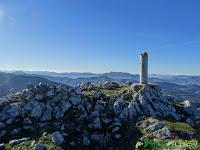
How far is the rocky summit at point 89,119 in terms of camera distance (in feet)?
157

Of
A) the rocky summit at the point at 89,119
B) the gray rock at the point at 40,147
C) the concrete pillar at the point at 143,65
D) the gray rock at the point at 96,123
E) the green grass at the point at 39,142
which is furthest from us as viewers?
the concrete pillar at the point at 143,65

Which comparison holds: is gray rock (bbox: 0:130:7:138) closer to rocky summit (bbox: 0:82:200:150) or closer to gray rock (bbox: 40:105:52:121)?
rocky summit (bbox: 0:82:200:150)

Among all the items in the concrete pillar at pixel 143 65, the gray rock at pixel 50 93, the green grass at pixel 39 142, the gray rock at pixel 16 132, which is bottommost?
the green grass at pixel 39 142

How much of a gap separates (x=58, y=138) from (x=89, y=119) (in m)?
8.24

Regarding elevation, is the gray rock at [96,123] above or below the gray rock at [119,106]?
below

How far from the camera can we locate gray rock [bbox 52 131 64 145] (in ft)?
153

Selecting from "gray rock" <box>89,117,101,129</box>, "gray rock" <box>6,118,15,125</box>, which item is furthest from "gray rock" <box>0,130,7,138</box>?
"gray rock" <box>89,117,101,129</box>

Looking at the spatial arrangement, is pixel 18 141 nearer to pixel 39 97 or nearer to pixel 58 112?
pixel 58 112

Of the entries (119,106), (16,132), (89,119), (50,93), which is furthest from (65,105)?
(16,132)

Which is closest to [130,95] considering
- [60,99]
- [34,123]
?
[60,99]

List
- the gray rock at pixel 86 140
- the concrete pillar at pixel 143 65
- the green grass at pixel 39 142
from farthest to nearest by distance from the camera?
the concrete pillar at pixel 143 65 < the gray rock at pixel 86 140 < the green grass at pixel 39 142

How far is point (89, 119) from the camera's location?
177 ft

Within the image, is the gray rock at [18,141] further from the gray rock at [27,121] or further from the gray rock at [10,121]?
the gray rock at [10,121]

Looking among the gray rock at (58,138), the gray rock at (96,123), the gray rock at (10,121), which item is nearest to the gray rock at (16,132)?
the gray rock at (10,121)
